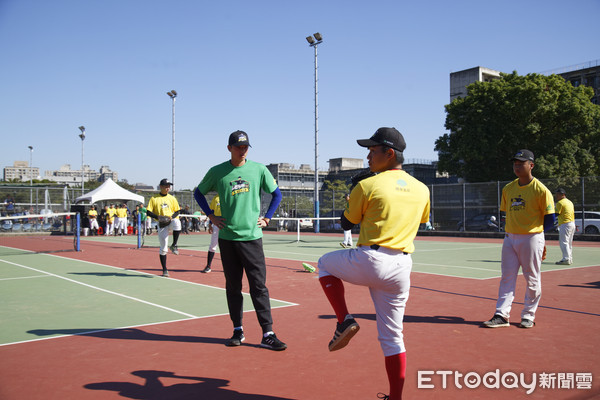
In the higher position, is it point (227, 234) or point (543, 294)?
point (227, 234)

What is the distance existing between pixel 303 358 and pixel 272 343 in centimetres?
44

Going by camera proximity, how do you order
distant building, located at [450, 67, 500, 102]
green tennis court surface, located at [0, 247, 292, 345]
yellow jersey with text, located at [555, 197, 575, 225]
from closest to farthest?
1. green tennis court surface, located at [0, 247, 292, 345]
2. yellow jersey with text, located at [555, 197, 575, 225]
3. distant building, located at [450, 67, 500, 102]

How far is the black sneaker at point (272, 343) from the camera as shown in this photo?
5355mm

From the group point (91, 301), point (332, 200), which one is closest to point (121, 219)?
point (332, 200)

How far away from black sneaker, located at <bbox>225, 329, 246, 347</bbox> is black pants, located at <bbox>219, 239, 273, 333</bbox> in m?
0.09

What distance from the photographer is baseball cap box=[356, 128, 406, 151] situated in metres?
3.75

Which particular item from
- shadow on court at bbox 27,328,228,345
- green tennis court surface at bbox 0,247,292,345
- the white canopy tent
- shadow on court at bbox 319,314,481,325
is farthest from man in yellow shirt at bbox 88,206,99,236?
shadow on court at bbox 319,314,481,325

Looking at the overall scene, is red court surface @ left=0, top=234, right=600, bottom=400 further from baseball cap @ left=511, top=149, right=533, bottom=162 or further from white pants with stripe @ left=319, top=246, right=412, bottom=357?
baseball cap @ left=511, top=149, right=533, bottom=162

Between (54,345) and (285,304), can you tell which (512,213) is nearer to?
(285,304)

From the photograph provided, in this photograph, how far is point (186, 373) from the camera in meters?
4.68

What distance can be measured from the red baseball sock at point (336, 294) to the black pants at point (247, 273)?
1.84 m

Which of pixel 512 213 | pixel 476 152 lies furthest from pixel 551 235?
pixel 512 213

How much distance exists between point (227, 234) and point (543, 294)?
241 inches

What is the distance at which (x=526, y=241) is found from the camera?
6.40 m
